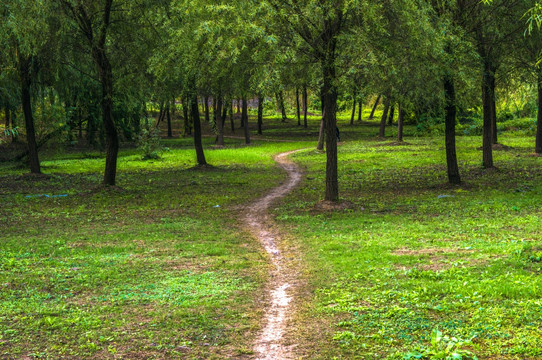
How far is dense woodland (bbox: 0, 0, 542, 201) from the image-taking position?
49.3ft

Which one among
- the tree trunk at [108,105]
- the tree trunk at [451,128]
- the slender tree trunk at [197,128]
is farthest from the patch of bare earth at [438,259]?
the slender tree trunk at [197,128]

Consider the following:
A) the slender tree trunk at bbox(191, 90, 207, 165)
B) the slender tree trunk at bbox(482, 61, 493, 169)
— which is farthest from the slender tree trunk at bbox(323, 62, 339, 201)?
the slender tree trunk at bbox(191, 90, 207, 165)

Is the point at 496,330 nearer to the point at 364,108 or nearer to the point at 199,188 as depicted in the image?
the point at 199,188

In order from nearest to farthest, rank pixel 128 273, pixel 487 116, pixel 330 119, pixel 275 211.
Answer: pixel 128 273 < pixel 330 119 < pixel 275 211 < pixel 487 116

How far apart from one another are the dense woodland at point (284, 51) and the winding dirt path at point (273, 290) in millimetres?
2576

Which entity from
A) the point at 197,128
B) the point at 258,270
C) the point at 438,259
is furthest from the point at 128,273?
the point at 197,128

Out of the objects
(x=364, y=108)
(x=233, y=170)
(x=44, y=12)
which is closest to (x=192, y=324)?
(x=44, y=12)

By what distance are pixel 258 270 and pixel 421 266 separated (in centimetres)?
296

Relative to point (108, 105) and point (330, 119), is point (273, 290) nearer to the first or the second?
point (330, 119)

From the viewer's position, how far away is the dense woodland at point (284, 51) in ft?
49.3

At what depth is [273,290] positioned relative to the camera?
9.02 metres

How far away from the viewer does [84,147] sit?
146ft

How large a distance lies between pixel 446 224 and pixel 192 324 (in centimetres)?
789

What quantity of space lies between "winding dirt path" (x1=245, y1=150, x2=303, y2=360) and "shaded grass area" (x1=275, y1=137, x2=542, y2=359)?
33 centimetres
